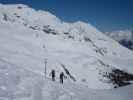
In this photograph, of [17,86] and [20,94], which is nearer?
[20,94]

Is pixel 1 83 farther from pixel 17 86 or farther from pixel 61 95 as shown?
pixel 61 95

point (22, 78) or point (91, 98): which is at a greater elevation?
point (22, 78)

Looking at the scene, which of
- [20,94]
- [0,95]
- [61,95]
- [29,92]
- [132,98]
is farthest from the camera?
[132,98]

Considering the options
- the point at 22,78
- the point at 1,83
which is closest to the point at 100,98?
the point at 22,78

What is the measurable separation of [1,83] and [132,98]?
1109cm

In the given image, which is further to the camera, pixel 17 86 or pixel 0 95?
pixel 17 86

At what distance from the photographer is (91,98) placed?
22.2 m

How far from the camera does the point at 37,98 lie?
1741cm

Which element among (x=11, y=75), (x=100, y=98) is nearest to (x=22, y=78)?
(x=11, y=75)

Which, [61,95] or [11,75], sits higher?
[11,75]

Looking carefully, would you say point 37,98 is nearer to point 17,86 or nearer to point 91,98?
point 17,86

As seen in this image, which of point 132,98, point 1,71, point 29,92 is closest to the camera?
point 29,92

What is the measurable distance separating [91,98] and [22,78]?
6.32 metres

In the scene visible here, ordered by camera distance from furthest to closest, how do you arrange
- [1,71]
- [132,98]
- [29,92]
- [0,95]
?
1. [1,71]
2. [132,98]
3. [29,92]
4. [0,95]
